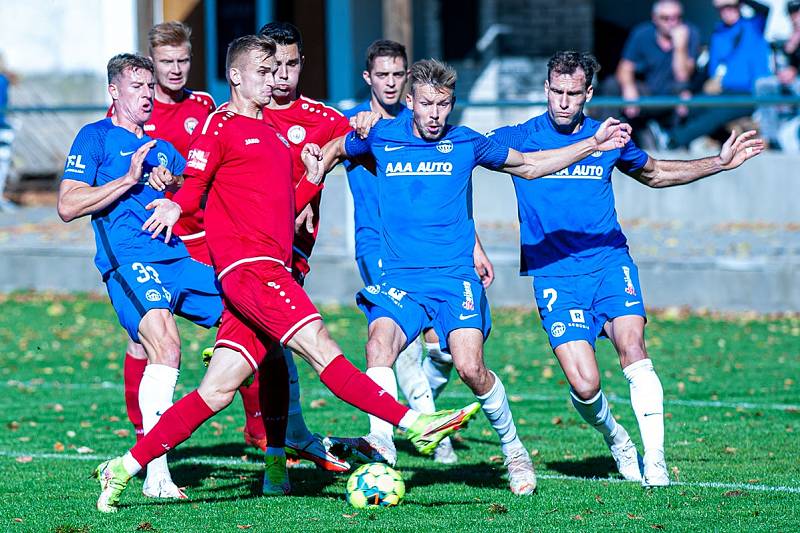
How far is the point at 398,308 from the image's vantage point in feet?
23.4

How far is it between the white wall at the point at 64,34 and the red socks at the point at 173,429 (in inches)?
646

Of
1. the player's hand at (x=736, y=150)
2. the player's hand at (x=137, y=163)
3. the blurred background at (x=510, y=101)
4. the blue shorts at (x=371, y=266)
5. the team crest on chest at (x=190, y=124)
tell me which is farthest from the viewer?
the blurred background at (x=510, y=101)

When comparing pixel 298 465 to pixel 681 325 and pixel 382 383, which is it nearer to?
pixel 382 383

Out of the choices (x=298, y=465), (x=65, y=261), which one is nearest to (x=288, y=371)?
(x=298, y=465)

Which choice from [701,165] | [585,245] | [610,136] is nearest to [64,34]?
[585,245]

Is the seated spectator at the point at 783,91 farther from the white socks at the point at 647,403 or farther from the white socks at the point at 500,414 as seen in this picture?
the white socks at the point at 500,414

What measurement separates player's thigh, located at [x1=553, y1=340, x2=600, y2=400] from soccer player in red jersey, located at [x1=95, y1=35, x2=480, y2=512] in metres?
1.19

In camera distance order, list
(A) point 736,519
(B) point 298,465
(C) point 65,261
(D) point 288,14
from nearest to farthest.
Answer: (A) point 736,519
(B) point 298,465
(C) point 65,261
(D) point 288,14

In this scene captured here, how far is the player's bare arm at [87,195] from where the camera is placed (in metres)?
7.09

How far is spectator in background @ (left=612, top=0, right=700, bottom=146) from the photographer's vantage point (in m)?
16.9

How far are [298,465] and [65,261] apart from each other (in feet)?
30.3

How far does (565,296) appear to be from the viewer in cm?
744

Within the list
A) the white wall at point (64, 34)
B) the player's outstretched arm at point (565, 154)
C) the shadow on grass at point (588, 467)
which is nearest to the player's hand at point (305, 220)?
the player's outstretched arm at point (565, 154)

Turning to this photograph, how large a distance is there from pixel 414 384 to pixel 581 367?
1.33 metres
